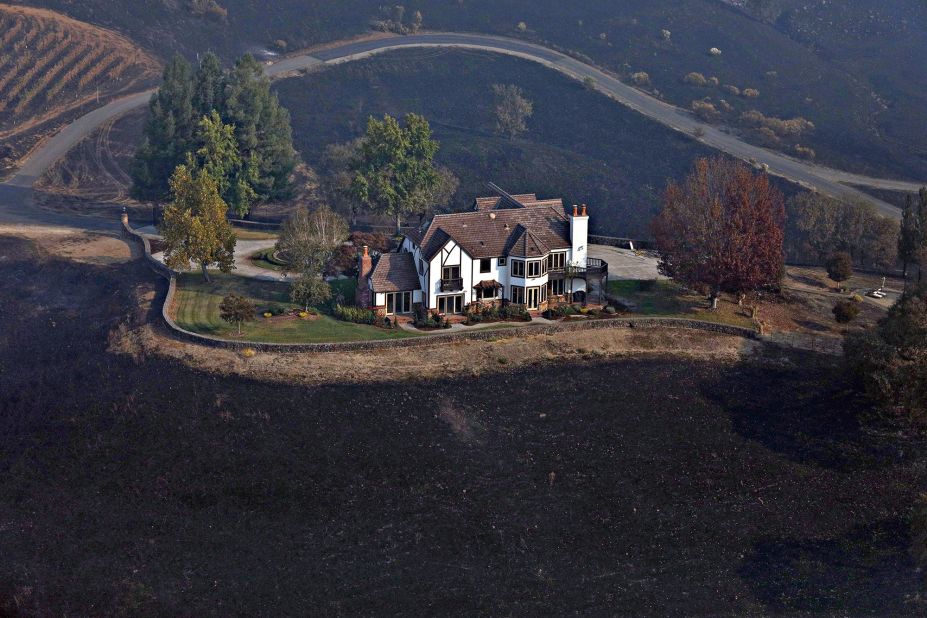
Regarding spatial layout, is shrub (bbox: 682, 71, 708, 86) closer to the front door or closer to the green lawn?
the front door

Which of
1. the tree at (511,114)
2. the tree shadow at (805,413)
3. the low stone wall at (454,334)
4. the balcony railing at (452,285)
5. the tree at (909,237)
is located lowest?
the tree shadow at (805,413)

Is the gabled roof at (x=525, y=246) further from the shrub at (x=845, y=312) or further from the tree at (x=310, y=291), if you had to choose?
the shrub at (x=845, y=312)

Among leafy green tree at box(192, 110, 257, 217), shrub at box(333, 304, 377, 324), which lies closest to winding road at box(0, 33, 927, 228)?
leafy green tree at box(192, 110, 257, 217)

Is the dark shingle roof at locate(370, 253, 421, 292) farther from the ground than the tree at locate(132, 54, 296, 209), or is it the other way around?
the tree at locate(132, 54, 296, 209)

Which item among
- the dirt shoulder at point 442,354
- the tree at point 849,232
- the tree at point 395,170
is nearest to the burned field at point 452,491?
the dirt shoulder at point 442,354

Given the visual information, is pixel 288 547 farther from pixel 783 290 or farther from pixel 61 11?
pixel 61 11
